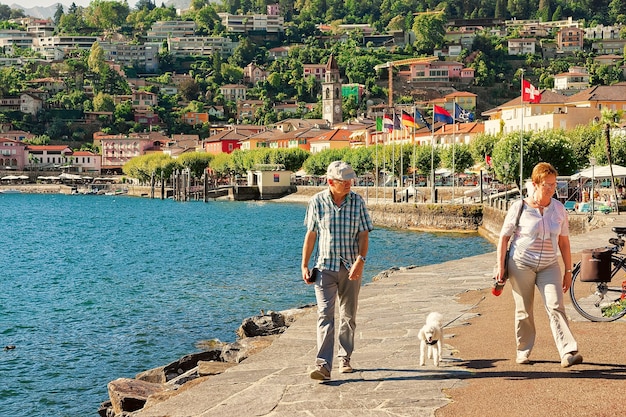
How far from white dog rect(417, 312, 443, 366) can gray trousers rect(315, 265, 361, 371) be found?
74cm

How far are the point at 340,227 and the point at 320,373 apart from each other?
138 centimetres

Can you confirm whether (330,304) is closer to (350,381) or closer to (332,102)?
(350,381)

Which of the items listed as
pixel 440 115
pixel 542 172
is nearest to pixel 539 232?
pixel 542 172

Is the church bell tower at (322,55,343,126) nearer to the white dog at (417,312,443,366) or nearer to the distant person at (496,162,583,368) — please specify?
the white dog at (417,312,443,366)

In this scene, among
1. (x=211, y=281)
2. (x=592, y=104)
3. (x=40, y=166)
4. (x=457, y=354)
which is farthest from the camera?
(x=40, y=166)

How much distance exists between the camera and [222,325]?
22.8 metres

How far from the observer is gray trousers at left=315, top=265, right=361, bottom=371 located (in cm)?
962

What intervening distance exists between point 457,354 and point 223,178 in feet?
410

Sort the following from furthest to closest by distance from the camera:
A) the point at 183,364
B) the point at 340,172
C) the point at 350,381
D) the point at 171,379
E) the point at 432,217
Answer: the point at 432,217, the point at 183,364, the point at 171,379, the point at 350,381, the point at 340,172

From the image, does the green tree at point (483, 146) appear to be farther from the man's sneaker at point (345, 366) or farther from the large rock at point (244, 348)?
the man's sneaker at point (345, 366)

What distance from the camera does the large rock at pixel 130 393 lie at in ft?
42.9

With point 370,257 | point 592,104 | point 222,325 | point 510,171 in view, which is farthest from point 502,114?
point 222,325

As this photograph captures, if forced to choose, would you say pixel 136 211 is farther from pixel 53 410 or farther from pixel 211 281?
pixel 53 410

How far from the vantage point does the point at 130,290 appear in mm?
32312
